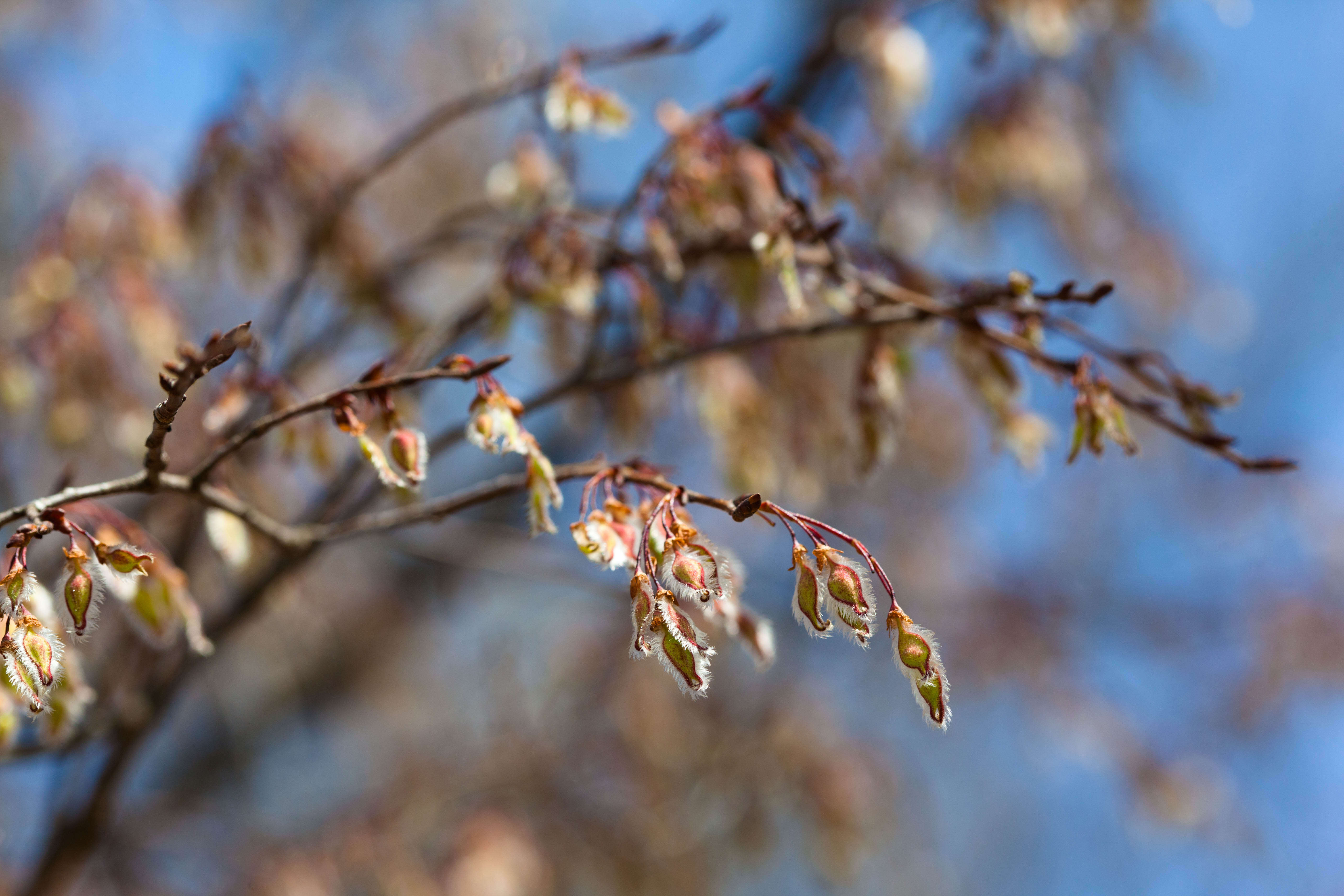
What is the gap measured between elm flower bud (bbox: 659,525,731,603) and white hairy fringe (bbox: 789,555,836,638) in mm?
69

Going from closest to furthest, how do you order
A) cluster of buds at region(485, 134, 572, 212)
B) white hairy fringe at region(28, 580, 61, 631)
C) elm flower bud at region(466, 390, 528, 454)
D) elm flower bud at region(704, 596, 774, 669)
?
white hairy fringe at region(28, 580, 61, 631) → elm flower bud at region(466, 390, 528, 454) → elm flower bud at region(704, 596, 774, 669) → cluster of buds at region(485, 134, 572, 212)

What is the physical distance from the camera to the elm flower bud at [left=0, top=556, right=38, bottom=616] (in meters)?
0.92

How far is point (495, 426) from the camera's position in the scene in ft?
3.67

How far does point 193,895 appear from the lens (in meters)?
2.73

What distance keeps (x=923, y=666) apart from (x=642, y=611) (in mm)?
273

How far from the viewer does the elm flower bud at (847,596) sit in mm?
950

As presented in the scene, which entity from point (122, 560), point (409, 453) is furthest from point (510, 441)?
point (122, 560)

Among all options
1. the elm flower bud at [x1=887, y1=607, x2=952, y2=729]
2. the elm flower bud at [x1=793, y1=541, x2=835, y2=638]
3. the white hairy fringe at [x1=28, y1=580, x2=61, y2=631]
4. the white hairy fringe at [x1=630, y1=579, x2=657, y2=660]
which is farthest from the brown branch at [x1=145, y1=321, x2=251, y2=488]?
the elm flower bud at [x1=887, y1=607, x2=952, y2=729]

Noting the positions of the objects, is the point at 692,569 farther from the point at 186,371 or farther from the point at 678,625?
the point at 186,371

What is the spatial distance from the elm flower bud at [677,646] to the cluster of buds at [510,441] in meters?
0.22

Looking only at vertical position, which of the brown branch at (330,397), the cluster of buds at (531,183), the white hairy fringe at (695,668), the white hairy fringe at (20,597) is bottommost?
the white hairy fringe at (695,668)

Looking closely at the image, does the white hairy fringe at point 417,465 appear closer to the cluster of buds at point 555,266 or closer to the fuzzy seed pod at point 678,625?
the fuzzy seed pod at point 678,625

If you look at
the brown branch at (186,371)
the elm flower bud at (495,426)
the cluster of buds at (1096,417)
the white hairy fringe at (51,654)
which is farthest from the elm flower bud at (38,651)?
the cluster of buds at (1096,417)

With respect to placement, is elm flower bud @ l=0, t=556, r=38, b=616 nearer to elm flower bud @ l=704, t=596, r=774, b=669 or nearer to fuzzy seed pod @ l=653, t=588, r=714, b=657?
fuzzy seed pod @ l=653, t=588, r=714, b=657
